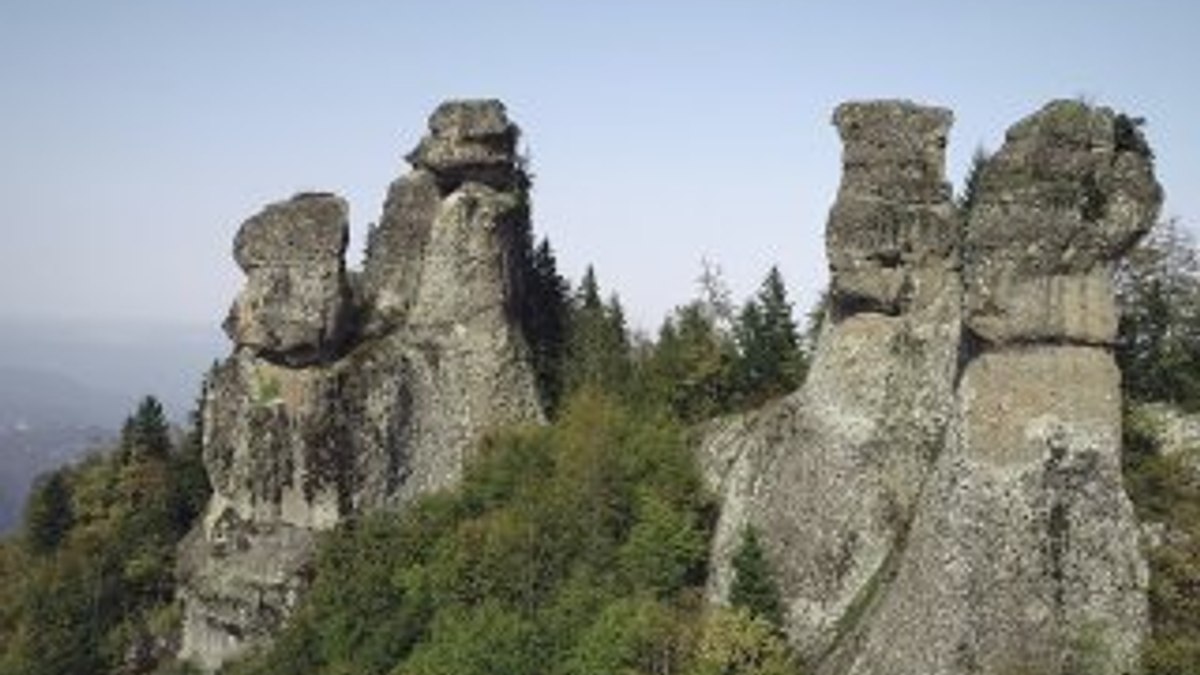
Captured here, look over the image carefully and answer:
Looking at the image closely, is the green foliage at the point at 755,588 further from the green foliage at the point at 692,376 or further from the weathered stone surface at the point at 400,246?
the weathered stone surface at the point at 400,246

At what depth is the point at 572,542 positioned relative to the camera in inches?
1937

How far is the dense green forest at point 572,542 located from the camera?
41.5m

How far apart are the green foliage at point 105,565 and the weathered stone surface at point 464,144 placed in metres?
18.7

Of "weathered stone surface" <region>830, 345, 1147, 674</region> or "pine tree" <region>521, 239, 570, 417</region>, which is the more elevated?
"pine tree" <region>521, 239, 570, 417</region>

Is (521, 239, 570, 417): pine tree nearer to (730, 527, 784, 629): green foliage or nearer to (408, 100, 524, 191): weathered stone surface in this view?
(408, 100, 524, 191): weathered stone surface

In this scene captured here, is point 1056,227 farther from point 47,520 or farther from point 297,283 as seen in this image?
point 47,520

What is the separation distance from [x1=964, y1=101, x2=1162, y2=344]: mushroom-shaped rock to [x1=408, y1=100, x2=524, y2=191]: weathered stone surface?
23335 millimetres

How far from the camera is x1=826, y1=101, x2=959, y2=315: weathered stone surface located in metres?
41.5

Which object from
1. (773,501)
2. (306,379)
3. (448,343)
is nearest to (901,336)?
(773,501)

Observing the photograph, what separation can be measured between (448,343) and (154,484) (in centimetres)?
1927

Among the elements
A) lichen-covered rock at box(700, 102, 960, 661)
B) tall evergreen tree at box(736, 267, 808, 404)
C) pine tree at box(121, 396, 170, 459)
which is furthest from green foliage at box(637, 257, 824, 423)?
pine tree at box(121, 396, 170, 459)

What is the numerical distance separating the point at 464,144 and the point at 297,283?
24.5 feet

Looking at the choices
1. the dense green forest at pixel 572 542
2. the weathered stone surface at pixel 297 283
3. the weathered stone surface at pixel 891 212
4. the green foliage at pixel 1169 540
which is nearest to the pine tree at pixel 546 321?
the dense green forest at pixel 572 542

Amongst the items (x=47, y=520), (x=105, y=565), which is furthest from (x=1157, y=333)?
(x=47, y=520)
